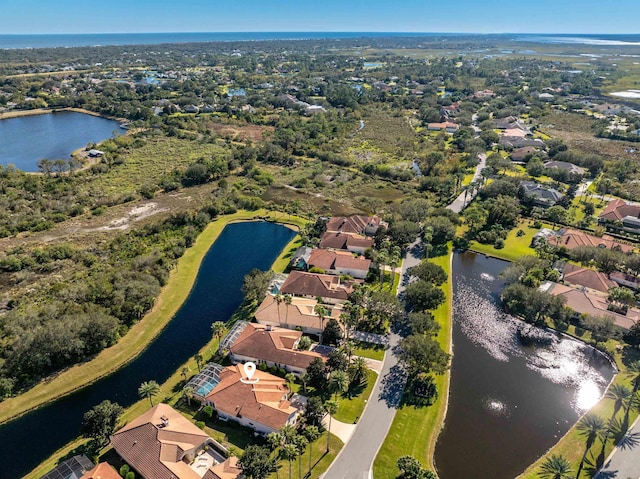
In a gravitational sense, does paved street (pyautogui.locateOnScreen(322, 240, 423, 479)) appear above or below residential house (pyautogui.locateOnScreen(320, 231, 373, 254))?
below

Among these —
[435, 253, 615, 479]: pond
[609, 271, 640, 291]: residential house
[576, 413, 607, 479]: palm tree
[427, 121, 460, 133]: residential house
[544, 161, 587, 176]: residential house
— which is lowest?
[435, 253, 615, 479]: pond

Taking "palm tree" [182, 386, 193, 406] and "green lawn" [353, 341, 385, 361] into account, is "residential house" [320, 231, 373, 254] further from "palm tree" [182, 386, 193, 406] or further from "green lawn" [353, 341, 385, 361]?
"palm tree" [182, 386, 193, 406]

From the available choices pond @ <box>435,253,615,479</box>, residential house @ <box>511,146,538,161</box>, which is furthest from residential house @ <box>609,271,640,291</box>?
residential house @ <box>511,146,538,161</box>

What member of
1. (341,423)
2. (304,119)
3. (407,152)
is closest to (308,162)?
(407,152)

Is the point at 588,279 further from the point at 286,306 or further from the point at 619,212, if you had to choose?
the point at 286,306

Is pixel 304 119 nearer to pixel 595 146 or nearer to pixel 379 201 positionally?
pixel 379 201

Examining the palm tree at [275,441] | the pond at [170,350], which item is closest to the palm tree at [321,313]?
the pond at [170,350]
